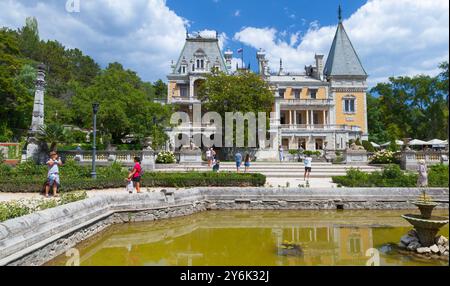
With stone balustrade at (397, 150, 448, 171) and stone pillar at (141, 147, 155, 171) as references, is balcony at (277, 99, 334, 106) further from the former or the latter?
stone pillar at (141, 147, 155, 171)

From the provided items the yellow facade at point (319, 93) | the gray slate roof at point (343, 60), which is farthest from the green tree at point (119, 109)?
the gray slate roof at point (343, 60)

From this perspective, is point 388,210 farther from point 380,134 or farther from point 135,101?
point 380,134

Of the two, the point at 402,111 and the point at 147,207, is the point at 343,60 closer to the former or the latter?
the point at 402,111

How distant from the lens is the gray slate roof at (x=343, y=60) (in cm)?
5150

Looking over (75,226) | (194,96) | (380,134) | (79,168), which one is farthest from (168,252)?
(380,134)

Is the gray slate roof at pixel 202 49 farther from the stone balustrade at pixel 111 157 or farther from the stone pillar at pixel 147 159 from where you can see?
the stone pillar at pixel 147 159

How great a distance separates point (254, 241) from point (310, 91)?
1858 inches

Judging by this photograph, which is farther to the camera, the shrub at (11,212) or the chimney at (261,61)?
the chimney at (261,61)

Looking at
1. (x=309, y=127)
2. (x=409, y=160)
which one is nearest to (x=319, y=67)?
(x=309, y=127)

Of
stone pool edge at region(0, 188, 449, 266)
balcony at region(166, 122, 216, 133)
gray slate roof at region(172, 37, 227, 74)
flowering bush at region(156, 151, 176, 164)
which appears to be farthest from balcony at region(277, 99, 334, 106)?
stone pool edge at region(0, 188, 449, 266)

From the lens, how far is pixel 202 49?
5022 centimetres
